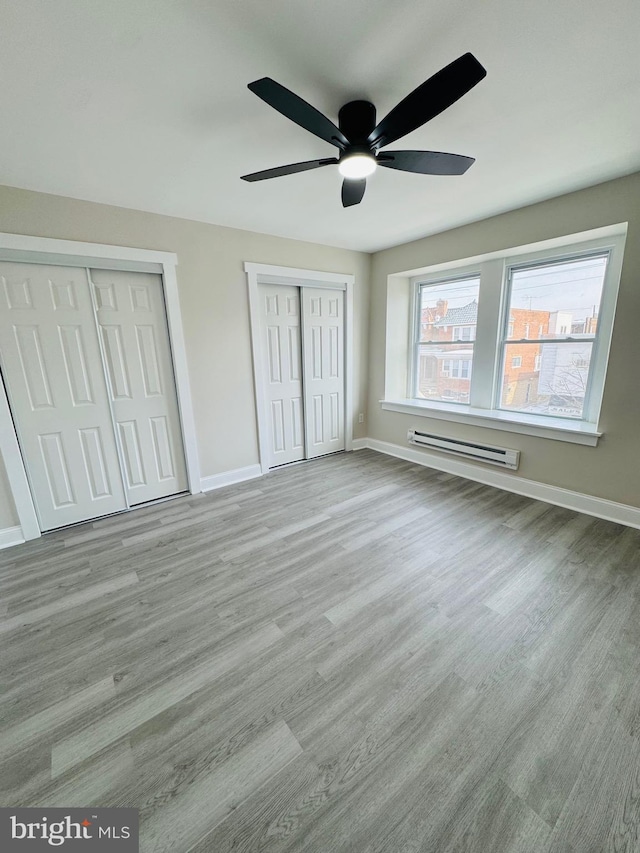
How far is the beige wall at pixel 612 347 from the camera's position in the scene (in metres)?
2.43

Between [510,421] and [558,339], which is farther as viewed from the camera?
[510,421]

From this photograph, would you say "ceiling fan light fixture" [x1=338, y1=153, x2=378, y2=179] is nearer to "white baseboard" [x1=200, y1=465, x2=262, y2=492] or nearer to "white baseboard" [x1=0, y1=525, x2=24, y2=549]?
"white baseboard" [x1=200, y1=465, x2=262, y2=492]

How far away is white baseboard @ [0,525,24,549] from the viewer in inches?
101

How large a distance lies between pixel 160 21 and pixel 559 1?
4.60 ft

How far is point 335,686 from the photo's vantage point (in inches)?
56.6

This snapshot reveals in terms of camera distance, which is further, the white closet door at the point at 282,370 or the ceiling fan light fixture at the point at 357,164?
the white closet door at the point at 282,370

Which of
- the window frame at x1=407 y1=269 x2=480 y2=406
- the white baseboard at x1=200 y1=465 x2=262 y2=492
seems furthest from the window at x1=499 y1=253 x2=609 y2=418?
the white baseboard at x1=200 y1=465 x2=262 y2=492

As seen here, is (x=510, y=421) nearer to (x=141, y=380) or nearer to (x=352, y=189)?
(x=352, y=189)

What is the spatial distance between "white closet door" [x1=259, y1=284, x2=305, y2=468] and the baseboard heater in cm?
149

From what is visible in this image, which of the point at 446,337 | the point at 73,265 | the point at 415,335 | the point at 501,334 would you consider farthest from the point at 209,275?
the point at 501,334

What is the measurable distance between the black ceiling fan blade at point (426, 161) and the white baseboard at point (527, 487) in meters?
2.68

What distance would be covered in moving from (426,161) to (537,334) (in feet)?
7.38

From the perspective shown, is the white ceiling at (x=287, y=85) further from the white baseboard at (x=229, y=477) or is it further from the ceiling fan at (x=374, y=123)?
the white baseboard at (x=229, y=477)

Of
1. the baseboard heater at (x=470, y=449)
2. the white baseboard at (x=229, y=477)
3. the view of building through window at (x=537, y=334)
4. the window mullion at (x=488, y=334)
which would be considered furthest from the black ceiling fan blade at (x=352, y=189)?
the white baseboard at (x=229, y=477)
